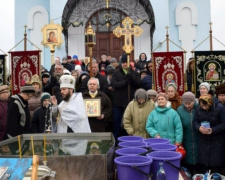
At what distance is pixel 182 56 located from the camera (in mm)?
7762

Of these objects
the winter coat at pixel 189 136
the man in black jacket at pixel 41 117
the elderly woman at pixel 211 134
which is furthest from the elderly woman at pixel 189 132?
the man in black jacket at pixel 41 117

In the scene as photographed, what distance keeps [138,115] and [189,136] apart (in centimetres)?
84

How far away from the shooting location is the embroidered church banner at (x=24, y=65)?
7922 millimetres

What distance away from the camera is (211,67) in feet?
25.1

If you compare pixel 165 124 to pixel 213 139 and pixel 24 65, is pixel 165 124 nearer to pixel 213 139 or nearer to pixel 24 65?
pixel 213 139

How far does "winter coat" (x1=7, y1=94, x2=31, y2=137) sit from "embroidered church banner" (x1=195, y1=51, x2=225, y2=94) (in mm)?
4569

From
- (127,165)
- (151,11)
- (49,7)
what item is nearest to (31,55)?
(127,165)

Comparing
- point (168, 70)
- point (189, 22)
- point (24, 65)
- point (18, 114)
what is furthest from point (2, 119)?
point (189, 22)

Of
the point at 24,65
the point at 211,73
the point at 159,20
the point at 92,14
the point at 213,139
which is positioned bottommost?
the point at 213,139

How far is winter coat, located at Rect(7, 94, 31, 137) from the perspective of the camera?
409 centimetres

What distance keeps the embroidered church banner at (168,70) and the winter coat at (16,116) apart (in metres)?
4.01

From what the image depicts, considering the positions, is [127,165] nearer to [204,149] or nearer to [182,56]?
[204,149]

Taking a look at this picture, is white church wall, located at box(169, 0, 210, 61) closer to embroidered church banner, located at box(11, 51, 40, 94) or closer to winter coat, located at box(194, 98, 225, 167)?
embroidered church banner, located at box(11, 51, 40, 94)

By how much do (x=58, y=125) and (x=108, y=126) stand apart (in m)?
2.76
